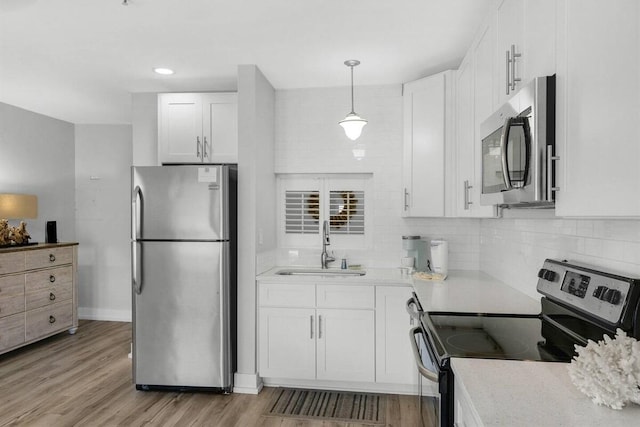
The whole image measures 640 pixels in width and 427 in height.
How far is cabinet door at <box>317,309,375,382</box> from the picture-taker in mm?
3264

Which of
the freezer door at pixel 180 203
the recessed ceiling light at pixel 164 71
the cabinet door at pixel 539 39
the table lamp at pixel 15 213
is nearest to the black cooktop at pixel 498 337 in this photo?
the cabinet door at pixel 539 39

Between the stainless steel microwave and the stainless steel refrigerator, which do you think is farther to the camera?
the stainless steel refrigerator

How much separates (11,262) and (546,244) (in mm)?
4488

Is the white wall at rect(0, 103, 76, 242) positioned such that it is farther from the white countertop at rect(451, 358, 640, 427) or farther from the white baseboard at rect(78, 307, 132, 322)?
the white countertop at rect(451, 358, 640, 427)

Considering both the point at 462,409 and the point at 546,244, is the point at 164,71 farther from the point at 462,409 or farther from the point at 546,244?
the point at 462,409

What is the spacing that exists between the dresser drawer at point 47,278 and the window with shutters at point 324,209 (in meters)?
2.54

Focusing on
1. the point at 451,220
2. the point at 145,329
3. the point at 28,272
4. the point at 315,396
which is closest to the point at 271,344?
the point at 315,396

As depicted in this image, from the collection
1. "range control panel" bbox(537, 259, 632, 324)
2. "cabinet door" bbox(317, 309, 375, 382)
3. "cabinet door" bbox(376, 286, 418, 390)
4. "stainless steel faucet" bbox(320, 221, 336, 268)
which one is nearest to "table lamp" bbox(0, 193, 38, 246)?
"stainless steel faucet" bbox(320, 221, 336, 268)

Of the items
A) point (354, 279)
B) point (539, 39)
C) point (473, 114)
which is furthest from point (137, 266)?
point (539, 39)

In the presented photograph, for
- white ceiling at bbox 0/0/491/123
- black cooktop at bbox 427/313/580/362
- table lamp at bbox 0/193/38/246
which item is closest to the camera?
black cooktop at bbox 427/313/580/362

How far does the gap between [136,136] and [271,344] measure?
2.21 meters

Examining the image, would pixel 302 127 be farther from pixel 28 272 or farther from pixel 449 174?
pixel 28 272

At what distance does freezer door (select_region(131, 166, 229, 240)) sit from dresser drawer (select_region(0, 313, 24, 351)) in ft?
6.14

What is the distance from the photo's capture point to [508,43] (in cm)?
189
